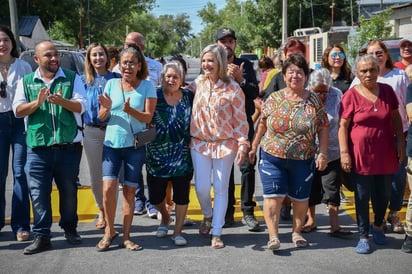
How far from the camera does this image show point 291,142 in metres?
5.09

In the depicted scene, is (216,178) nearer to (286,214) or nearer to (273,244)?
(273,244)

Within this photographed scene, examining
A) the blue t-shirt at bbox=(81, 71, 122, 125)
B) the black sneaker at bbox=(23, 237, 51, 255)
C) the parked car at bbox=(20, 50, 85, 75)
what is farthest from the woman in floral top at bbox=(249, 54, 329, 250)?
the parked car at bbox=(20, 50, 85, 75)

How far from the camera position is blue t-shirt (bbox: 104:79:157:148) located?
17.0 feet

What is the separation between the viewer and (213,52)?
17.2 feet

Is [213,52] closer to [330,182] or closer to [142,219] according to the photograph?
[330,182]

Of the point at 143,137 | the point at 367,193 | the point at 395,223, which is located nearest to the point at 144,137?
the point at 143,137

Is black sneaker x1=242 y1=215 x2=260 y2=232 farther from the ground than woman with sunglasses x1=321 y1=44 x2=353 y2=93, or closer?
closer

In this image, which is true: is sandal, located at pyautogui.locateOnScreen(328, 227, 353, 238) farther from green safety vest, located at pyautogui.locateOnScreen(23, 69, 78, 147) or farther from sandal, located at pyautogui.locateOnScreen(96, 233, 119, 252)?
green safety vest, located at pyautogui.locateOnScreen(23, 69, 78, 147)

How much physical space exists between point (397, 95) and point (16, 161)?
12.9ft

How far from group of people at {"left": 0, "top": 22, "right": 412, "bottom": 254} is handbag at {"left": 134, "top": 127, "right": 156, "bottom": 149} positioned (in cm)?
3

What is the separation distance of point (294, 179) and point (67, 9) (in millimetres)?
37156

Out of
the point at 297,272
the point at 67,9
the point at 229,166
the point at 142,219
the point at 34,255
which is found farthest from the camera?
the point at 67,9

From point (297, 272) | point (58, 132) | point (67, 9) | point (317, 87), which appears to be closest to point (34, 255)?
point (58, 132)

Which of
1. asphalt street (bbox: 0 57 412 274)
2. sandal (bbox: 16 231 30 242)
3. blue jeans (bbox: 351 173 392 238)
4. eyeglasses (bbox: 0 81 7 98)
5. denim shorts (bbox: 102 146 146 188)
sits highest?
eyeglasses (bbox: 0 81 7 98)
